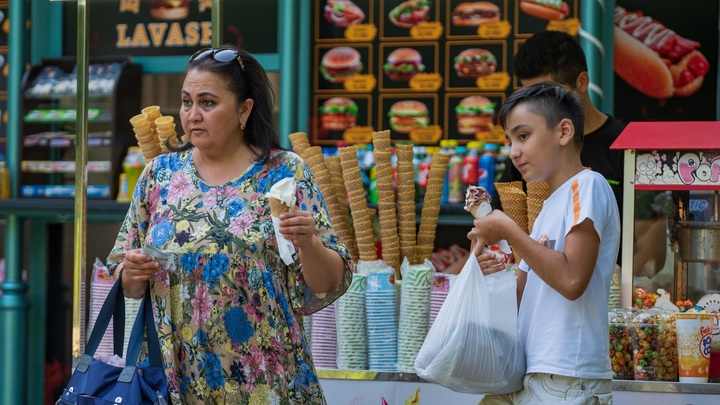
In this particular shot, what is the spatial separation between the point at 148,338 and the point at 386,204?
1641mm

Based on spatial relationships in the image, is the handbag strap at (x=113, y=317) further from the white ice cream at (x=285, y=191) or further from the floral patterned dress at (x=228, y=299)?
the white ice cream at (x=285, y=191)

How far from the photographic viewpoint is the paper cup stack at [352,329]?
395 cm

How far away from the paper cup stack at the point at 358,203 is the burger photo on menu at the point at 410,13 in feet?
7.84

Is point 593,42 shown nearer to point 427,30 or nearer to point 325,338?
point 427,30

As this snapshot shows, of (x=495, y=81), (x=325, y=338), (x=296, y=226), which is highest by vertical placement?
(x=495, y=81)

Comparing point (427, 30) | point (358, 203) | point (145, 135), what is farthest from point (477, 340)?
point (427, 30)

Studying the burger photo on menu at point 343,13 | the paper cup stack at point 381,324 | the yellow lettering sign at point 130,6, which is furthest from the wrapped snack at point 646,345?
the yellow lettering sign at point 130,6

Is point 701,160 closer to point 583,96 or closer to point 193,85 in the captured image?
point 583,96

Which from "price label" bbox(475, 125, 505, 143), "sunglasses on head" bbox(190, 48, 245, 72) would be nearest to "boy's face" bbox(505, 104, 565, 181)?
"sunglasses on head" bbox(190, 48, 245, 72)

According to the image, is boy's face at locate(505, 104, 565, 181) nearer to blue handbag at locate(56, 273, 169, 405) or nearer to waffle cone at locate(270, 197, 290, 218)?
waffle cone at locate(270, 197, 290, 218)

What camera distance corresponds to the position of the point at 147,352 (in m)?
2.69

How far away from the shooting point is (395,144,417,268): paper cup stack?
418 centimetres

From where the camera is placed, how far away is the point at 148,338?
8.75 feet

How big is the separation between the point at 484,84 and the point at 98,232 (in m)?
2.46
